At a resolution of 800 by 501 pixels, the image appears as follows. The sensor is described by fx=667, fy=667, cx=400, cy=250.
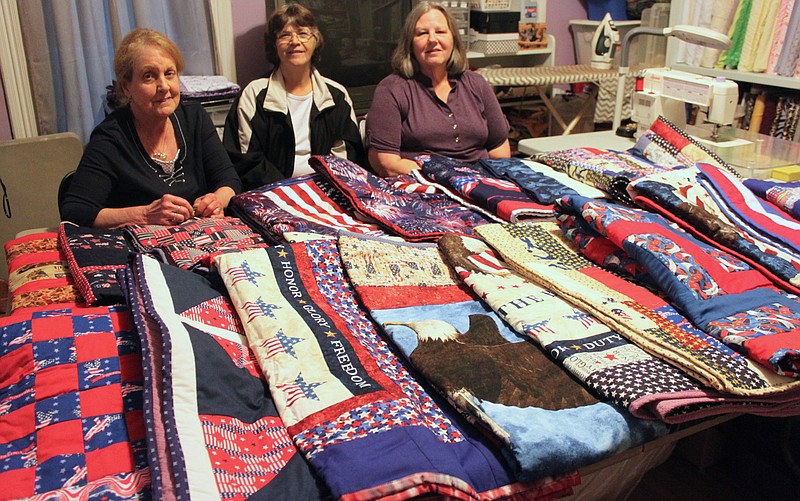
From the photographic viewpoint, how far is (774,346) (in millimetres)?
1128

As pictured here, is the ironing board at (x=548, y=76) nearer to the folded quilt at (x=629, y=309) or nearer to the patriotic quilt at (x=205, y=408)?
the folded quilt at (x=629, y=309)

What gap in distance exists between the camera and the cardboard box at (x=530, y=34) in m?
4.16

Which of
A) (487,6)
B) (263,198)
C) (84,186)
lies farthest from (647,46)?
(84,186)

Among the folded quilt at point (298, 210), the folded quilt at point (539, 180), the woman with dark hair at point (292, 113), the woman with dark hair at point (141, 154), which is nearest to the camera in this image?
the folded quilt at point (298, 210)

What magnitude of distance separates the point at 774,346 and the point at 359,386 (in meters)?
0.70

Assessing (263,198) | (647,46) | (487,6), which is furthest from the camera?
(647,46)

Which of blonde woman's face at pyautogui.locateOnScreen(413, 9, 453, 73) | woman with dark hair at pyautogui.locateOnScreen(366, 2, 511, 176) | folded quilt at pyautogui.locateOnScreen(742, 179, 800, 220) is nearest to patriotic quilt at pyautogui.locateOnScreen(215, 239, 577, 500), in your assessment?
folded quilt at pyautogui.locateOnScreen(742, 179, 800, 220)

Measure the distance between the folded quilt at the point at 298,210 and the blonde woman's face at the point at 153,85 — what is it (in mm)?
408

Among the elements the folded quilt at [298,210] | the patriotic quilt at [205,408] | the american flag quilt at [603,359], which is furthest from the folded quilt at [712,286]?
the patriotic quilt at [205,408]

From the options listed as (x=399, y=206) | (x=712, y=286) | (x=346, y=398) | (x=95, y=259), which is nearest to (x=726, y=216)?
(x=712, y=286)

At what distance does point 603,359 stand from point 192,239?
1.08 meters

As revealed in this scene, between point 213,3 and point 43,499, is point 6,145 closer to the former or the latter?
point 213,3

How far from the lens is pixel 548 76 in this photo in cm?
379

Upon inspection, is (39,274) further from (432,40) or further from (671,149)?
(671,149)
